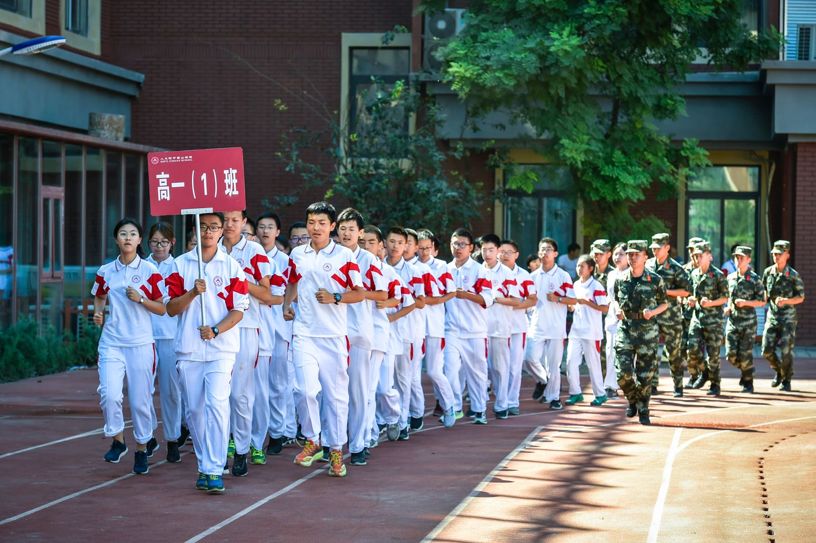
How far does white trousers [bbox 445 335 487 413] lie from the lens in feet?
51.3

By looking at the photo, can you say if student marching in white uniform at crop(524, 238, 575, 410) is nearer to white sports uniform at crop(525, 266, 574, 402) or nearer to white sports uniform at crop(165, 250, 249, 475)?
white sports uniform at crop(525, 266, 574, 402)

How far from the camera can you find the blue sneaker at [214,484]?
10.5 m

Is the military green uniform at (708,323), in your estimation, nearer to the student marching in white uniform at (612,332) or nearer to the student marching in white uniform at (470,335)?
the student marching in white uniform at (612,332)

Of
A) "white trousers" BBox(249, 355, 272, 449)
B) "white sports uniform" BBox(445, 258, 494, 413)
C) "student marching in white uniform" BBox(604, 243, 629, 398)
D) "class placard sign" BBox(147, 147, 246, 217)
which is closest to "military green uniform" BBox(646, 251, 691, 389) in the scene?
"student marching in white uniform" BBox(604, 243, 629, 398)

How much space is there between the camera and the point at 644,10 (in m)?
23.4

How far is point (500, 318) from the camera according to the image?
16312 millimetres

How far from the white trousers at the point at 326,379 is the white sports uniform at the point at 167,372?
125 cm

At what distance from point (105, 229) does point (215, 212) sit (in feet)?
44.7

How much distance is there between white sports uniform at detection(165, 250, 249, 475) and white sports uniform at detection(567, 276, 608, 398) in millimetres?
7529

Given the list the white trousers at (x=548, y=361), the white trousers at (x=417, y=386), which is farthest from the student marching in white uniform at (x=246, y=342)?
the white trousers at (x=548, y=361)

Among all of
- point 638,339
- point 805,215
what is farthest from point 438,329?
point 805,215

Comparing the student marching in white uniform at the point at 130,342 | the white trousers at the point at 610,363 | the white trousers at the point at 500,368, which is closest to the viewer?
the student marching in white uniform at the point at 130,342

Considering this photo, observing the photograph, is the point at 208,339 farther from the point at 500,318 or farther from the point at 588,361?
the point at 588,361

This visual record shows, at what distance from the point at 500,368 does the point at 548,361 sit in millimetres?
1601
